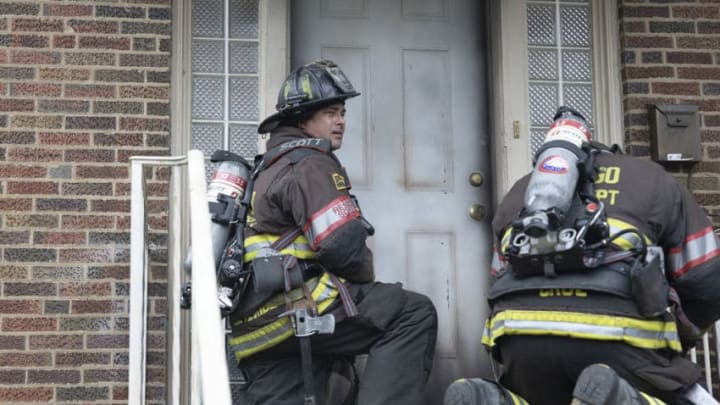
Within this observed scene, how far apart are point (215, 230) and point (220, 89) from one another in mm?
1507

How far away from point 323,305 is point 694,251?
60.5 inches

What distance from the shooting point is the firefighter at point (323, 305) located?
16.1 feet

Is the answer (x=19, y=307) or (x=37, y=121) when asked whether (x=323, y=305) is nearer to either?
(x=19, y=307)

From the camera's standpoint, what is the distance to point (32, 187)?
597 cm

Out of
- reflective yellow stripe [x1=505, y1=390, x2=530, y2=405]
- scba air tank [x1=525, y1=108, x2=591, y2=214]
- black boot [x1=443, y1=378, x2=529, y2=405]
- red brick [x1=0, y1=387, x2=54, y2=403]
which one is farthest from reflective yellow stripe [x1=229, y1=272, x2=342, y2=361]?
red brick [x1=0, y1=387, x2=54, y2=403]

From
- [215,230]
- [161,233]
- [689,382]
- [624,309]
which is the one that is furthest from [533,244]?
[161,233]

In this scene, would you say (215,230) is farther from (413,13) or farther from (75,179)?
(413,13)

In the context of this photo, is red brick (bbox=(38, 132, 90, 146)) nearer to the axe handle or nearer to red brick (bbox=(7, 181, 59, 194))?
red brick (bbox=(7, 181, 59, 194))

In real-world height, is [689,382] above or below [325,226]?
below

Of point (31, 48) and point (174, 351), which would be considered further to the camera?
point (31, 48)

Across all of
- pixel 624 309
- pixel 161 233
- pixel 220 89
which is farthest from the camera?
pixel 220 89

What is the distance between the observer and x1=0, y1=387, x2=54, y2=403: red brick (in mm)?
5770

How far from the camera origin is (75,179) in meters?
6.01

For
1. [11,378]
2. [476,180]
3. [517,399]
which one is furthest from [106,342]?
[517,399]
